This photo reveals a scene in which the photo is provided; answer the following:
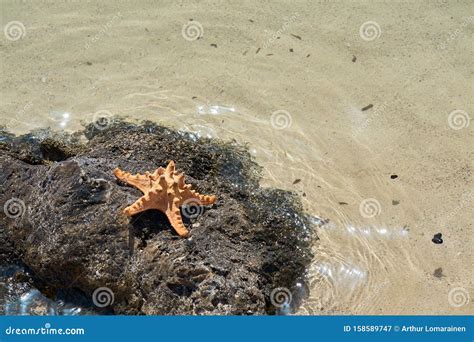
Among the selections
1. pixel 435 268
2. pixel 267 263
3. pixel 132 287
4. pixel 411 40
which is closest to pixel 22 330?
pixel 132 287

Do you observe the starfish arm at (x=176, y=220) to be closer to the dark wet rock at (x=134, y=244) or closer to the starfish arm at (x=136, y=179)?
the dark wet rock at (x=134, y=244)

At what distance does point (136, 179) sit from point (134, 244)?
2.05ft

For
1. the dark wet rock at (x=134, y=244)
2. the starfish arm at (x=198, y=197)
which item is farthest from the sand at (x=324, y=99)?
the starfish arm at (x=198, y=197)

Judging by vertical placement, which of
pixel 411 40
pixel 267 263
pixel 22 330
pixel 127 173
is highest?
pixel 411 40

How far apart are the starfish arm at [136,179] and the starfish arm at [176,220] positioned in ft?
1.08

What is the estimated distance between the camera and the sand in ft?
21.1

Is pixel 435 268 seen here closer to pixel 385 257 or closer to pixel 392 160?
pixel 385 257

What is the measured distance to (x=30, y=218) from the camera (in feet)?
18.2

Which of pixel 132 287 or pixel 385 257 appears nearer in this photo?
pixel 132 287

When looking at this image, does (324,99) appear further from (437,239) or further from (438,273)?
(438,273)

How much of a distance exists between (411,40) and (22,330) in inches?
268

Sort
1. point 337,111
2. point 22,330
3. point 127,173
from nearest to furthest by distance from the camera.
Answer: point 22,330, point 127,173, point 337,111

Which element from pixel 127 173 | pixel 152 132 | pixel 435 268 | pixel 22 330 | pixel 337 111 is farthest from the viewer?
pixel 337 111

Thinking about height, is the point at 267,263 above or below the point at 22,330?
above
